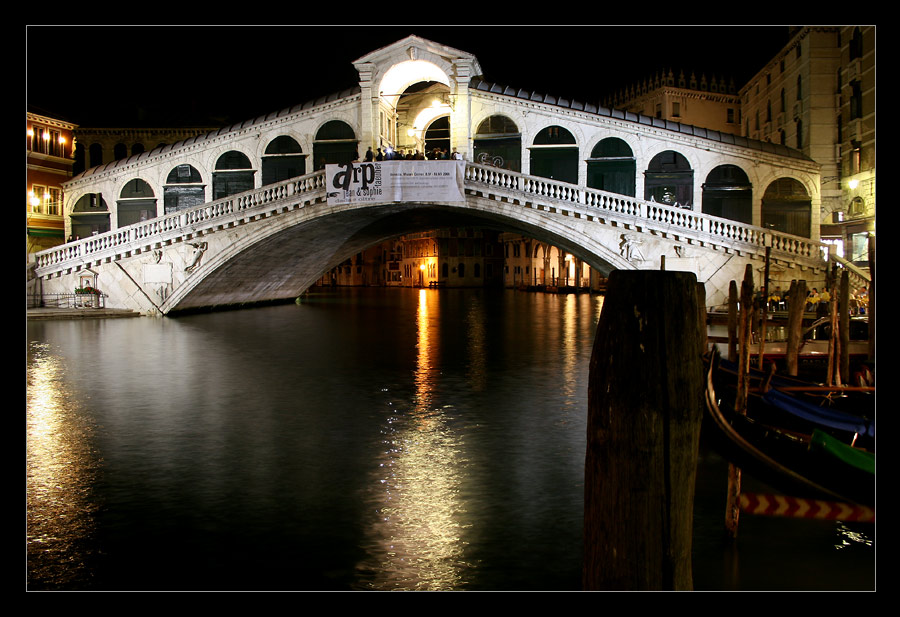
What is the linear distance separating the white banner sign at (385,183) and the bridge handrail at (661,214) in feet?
3.35

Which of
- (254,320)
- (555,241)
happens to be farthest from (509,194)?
(254,320)

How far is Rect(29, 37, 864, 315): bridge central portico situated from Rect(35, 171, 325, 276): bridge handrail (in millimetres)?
56

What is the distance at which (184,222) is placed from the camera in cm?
2152

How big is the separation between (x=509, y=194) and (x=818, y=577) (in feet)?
55.4

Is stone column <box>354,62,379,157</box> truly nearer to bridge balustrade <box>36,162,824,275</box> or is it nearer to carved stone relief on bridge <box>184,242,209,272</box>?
bridge balustrade <box>36,162,824,275</box>

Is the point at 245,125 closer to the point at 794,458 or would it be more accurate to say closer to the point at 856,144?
the point at 856,144

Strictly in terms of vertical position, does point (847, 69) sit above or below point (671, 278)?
above

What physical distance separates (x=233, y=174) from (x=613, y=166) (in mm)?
11893

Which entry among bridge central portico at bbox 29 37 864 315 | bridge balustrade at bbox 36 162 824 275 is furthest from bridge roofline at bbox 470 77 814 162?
bridge balustrade at bbox 36 162 824 275

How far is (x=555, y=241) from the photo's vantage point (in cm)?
2322

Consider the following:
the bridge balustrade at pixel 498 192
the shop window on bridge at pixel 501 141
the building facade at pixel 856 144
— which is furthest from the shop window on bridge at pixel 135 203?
the building facade at pixel 856 144

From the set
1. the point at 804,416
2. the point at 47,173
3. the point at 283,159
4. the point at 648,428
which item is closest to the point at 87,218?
the point at 47,173

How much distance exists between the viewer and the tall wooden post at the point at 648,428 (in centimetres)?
308
